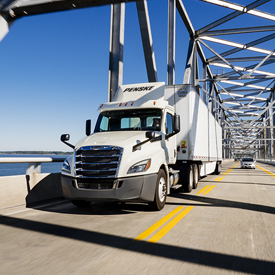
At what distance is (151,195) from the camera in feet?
22.5

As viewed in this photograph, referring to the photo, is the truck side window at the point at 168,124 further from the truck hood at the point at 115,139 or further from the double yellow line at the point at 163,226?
the double yellow line at the point at 163,226

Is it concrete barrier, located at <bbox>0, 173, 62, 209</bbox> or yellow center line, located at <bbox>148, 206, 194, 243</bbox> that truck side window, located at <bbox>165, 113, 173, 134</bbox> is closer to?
yellow center line, located at <bbox>148, 206, 194, 243</bbox>

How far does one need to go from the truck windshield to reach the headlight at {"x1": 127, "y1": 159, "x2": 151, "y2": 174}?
5.50 feet

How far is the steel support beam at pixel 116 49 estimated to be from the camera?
15.1 meters

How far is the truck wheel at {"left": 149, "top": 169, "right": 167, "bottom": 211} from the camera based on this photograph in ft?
23.5

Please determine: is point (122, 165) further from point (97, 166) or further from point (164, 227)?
point (164, 227)

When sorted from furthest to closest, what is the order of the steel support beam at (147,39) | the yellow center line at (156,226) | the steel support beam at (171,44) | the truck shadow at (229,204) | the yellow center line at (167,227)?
the steel support beam at (171,44)
the steel support beam at (147,39)
the truck shadow at (229,204)
the yellow center line at (156,226)
the yellow center line at (167,227)

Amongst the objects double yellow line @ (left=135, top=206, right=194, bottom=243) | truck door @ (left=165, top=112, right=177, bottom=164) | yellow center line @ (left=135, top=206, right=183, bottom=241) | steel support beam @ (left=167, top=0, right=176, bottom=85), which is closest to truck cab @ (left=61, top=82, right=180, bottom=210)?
truck door @ (left=165, top=112, right=177, bottom=164)

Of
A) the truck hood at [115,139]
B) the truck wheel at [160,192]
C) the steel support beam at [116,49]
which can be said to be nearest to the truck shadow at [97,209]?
the truck wheel at [160,192]

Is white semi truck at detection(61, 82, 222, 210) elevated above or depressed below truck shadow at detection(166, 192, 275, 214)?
above

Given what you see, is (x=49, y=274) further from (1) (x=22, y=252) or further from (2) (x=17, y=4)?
(2) (x=17, y=4)

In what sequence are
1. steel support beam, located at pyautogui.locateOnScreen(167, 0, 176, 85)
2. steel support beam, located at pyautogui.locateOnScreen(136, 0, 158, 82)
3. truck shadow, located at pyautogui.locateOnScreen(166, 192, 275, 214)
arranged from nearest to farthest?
1. truck shadow, located at pyautogui.locateOnScreen(166, 192, 275, 214)
2. steel support beam, located at pyautogui.locateOnScreen(136, 0, 158, 82)
3. steel support beam, located at pyautogui.locateOnScreen(167, 0, 176, 85)

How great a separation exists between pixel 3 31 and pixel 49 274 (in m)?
5.84

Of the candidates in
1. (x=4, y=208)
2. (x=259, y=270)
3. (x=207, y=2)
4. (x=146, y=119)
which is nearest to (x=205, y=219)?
(x=259, y=270)
